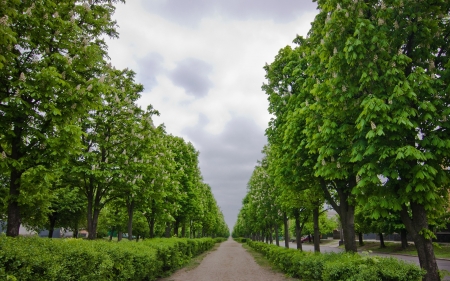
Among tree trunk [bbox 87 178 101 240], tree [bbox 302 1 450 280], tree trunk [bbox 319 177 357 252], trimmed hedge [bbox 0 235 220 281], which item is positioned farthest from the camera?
tree trunk [bbox 87 178 101 240]

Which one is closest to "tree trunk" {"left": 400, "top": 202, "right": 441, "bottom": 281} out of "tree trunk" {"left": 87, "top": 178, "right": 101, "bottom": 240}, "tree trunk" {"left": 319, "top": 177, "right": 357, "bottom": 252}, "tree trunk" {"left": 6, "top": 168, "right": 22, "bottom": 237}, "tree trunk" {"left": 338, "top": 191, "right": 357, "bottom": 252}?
"tree trunk" {"left": 319, "top": 177, "right": 357, "bottom": 252}

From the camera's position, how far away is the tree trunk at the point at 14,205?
27.5ft

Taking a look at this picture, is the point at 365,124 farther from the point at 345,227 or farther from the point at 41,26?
the point at 41,26

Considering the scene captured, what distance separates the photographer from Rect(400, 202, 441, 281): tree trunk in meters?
8.38

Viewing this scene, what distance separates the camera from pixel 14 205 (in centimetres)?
877

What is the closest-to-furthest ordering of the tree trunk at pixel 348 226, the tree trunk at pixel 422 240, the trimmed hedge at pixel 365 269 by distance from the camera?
the trimmed hedge at pixel 365 269
the tree trunk at pixel 422 240
the tree trunk at pixel 348 226

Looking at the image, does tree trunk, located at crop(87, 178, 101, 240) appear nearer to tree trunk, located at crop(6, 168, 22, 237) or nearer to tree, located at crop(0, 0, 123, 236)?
tree trunk, located at crop(6, 168, 22, 237)

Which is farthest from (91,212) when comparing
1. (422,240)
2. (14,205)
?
(422,240)

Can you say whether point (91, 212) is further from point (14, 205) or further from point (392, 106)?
point (392, 106)

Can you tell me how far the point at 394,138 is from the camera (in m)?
7.82

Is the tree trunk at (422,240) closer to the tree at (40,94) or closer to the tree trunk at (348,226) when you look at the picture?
the tree trunk at (348,226)

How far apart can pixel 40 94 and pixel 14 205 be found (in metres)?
3.46

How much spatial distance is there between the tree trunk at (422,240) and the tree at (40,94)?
971cm

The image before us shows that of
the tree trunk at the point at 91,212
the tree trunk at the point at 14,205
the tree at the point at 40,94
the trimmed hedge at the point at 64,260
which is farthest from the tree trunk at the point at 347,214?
the tree trunk at the point at 91,212
